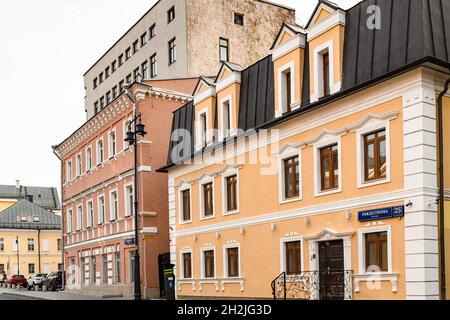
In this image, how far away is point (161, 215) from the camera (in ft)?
98.0

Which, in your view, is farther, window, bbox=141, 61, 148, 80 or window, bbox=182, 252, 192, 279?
window, bbox=141, 61, 148, 80

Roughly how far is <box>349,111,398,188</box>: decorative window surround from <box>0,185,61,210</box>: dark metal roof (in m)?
98.0

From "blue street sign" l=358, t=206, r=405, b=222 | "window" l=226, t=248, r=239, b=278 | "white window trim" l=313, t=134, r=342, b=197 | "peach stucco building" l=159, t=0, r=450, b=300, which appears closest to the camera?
"peach stucco building" l=159, t=0, r=450, b=300

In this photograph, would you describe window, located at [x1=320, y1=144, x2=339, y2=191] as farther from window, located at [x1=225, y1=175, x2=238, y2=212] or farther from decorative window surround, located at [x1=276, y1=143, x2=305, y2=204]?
window, located at [x1=225, y1=175, x2=238, y2=212]

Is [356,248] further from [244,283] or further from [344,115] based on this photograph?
[244,283]

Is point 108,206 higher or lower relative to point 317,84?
lower

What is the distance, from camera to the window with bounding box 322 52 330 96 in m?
18.1

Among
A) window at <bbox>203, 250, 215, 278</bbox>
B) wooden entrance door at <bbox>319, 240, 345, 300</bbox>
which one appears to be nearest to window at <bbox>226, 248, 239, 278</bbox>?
window at <bbox>203, 250, 215, 278</bbox>

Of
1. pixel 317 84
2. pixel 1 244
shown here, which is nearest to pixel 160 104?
pixel 317 84

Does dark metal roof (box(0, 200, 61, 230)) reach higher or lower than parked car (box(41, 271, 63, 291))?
higher

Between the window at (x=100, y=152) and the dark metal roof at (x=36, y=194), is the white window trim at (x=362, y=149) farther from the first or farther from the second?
the dark metal roof at (x=36, y=194)

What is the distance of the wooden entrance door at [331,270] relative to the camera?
16.8 meters

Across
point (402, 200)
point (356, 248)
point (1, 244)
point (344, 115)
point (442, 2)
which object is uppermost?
point (442, 2)
